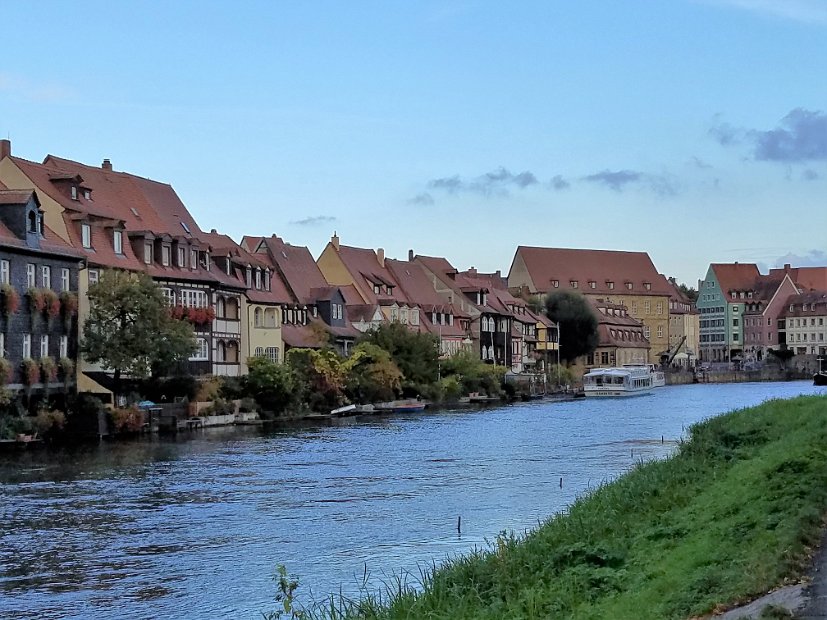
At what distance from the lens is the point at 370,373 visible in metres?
79.0

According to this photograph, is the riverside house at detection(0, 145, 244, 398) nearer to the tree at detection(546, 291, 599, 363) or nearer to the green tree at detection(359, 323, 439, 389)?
the green tree at detection(359, 323, 439, 389)

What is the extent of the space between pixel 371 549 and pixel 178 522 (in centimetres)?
584

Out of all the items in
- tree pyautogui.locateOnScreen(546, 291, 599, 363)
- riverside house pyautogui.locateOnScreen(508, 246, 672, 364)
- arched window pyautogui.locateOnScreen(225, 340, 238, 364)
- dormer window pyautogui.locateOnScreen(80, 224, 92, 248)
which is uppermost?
riverside house pyautogui.locateOnScreen(508, 246, 672, 364)

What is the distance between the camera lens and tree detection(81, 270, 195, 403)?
53219 millimetres

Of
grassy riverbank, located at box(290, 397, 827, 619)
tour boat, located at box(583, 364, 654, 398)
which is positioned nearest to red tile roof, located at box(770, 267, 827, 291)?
tour boat, located at box(583, 364, 654, 398)

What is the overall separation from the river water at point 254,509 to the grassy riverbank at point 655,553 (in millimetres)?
3479

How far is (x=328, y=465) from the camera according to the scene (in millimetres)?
39469

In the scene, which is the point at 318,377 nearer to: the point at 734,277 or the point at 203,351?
the point at 203,351

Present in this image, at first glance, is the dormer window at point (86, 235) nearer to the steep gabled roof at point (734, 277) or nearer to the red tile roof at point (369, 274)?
the red tile roof at point (369, 274)

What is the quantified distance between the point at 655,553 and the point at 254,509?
1537 centimetres

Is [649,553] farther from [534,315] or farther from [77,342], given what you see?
[534,315]

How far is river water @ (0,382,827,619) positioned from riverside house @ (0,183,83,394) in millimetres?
4893

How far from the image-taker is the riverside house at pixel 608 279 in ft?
537

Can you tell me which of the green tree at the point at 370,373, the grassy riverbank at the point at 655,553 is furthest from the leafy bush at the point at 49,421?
the grassy riverbank at the point at 655,553
